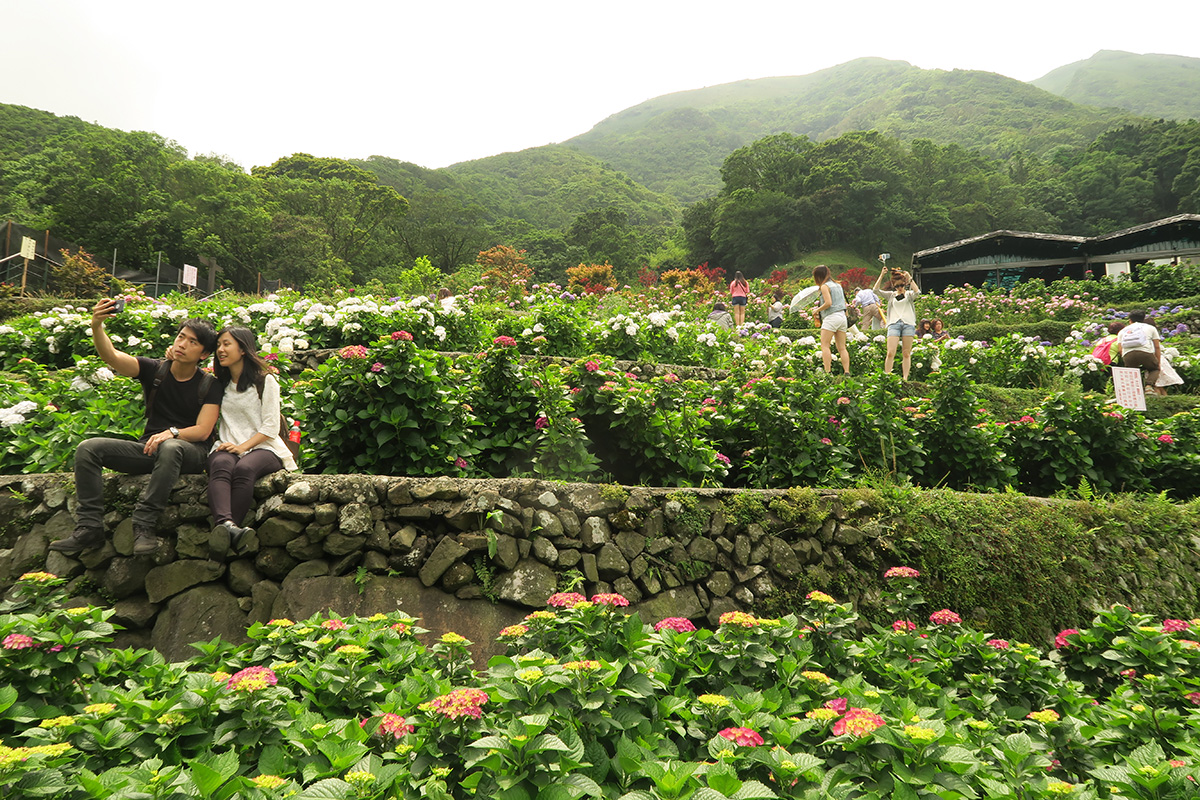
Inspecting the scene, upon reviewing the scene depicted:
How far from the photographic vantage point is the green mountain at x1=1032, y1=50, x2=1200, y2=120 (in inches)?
4186

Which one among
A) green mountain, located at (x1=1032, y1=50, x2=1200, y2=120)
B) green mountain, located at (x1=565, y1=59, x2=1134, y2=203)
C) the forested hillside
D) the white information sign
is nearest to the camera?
the white information sign

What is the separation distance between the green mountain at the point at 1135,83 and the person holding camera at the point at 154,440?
13320 cm

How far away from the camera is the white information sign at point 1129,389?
6105 millimetres

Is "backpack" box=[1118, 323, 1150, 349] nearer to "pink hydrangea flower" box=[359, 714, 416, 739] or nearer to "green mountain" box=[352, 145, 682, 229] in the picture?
"pink hydrangea flower" box=[359, 714, 416, 739]

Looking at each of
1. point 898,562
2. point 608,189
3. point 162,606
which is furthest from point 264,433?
point 608,189

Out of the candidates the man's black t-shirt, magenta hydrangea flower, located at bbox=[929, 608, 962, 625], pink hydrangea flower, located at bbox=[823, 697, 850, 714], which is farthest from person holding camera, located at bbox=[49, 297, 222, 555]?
magenta hydrangea flower, located at bbox=[929, 608, 962, 625]

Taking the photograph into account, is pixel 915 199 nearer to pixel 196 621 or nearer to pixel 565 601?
pixel 565 601

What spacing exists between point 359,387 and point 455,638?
230 centimetres

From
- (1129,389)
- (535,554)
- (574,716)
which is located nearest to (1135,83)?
(1129,389)

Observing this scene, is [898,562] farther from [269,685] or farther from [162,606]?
[162,606]

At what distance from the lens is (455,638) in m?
2.21

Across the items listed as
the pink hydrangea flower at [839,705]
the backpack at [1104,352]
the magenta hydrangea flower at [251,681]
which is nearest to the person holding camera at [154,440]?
the magenta hydrangea flower at [251,681]

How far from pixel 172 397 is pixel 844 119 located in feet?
409

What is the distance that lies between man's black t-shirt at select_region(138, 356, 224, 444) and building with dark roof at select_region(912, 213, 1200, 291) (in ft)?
82.1
